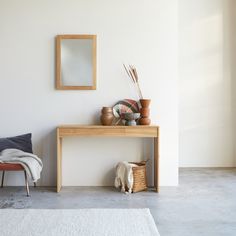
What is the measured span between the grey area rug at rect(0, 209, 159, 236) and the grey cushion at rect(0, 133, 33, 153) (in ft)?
3.63

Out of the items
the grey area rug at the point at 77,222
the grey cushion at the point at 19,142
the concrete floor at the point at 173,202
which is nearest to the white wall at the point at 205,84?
the concrete floor at the point at 173,202

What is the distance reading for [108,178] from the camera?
14.3 ft

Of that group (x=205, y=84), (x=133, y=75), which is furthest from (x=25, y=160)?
(x=205, y=84)

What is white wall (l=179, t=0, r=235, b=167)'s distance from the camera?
566 cm

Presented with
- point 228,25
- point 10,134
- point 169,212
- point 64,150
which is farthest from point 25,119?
point 228,25

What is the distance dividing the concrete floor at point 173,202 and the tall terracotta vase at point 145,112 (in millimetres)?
868

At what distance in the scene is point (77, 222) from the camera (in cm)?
283

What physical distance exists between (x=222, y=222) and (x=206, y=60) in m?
3.41

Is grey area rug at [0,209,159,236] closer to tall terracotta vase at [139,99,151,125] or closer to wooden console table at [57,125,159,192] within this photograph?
wooden console table at [57,125,159,192]

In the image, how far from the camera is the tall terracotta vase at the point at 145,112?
13.5ft

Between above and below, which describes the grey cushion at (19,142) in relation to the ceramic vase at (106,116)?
below

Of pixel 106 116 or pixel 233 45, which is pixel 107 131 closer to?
pixel 106 116

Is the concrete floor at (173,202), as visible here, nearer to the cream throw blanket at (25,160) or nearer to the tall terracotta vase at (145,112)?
the cream throw blanket at (25,160)

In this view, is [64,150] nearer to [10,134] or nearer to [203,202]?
[10,134]
